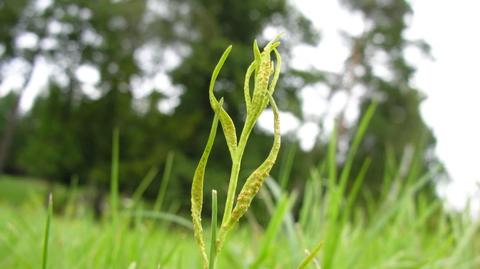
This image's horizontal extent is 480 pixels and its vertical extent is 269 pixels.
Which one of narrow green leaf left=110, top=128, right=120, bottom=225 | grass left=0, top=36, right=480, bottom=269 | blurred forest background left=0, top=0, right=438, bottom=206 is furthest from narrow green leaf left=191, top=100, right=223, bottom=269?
blurred forest background left=0, top=0, right=438, bottom=206

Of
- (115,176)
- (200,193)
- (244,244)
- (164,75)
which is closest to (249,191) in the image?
(200,193)

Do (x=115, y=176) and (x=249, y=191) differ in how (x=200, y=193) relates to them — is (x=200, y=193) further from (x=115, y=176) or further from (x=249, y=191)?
(x=115, y=176)

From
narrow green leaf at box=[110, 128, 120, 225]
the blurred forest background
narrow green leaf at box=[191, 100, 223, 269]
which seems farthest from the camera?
the blurred forest background

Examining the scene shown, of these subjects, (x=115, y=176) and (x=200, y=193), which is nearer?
(x=200, y=193)

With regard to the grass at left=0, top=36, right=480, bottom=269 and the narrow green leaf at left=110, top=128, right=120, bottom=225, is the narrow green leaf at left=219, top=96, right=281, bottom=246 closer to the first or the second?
the grass at left=0, top=36, right=480, bottom=269

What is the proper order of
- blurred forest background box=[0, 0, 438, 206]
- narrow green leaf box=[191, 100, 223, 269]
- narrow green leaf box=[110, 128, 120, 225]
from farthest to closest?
blurred forest background box=[0, 0, 438, 206] → narrow green leaf box=[110, 128, 120, 225] → narrow green leaf box=[191, 100, 223, 269]

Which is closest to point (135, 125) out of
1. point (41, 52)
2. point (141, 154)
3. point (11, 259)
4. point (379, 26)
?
point (141, 154)

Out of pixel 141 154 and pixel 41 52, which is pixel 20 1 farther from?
pixel 141 154

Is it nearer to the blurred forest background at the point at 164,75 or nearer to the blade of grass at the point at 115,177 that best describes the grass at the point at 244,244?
the blade of grass at the point at 115,177
